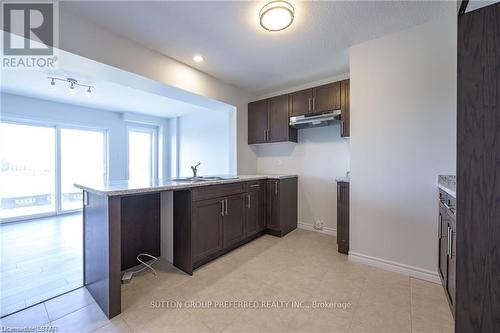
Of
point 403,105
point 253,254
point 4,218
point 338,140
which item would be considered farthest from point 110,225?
point 4,218

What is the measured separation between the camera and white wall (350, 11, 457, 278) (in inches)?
78.7

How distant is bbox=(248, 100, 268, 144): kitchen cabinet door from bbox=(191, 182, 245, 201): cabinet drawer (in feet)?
4.02

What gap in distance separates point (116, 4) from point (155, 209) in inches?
77.0

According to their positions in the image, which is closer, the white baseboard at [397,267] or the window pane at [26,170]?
the white baseboard at [397,267]

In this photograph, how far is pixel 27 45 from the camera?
1916 millimetres

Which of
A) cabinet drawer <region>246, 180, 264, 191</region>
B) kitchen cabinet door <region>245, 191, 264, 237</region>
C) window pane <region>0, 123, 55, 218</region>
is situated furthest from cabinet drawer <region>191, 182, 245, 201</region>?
window pane <region>0, 123, 55, 218</region>

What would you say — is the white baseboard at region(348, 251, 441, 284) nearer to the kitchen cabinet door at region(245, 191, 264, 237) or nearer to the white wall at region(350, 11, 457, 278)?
the white wall at region(350, 11, 457, 278)

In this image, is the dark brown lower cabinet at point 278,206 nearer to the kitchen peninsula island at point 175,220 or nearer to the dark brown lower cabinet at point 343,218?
the kitchen peninsula island at point 175,220

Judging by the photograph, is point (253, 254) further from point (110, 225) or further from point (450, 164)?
point (450, 164)

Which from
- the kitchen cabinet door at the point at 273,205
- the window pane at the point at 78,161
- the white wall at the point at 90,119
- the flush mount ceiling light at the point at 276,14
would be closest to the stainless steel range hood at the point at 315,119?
the kitchen cabinet door at the point at 273,205

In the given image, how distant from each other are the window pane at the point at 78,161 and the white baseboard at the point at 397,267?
17.1 ft

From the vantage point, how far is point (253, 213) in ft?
10.0

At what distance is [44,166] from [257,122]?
4.55 meters

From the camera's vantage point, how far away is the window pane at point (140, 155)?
5.77 m
